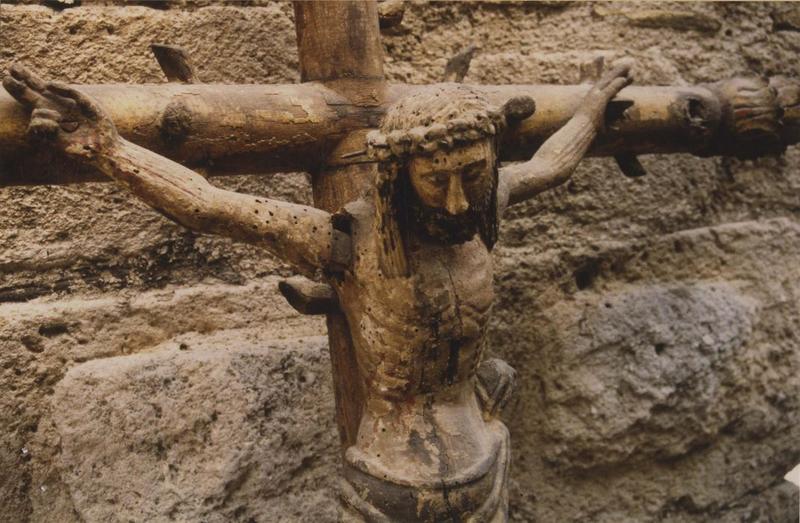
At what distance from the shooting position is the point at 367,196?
4.20 ft

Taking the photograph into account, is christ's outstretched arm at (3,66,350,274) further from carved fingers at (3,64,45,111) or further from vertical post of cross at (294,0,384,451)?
vertical post of cross at (294,0,384,451)

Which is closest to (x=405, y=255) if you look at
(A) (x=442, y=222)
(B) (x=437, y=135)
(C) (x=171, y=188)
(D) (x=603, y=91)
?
(A) (x=442, y=222)

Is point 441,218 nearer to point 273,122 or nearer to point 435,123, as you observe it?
point 435,123

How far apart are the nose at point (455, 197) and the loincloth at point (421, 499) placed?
1.10ft

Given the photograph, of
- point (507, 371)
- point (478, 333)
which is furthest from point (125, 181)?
point (507, 371)

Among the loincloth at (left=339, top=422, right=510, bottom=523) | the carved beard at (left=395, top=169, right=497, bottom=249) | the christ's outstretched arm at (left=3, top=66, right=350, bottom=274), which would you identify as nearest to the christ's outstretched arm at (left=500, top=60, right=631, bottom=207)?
the carved beard at (left=395, top=169, right=497, bottom=249)

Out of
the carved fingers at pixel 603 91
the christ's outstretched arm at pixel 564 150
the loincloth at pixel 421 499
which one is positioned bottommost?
the loincloth at pixel 421 499

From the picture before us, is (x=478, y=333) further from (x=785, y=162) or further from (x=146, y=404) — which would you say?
(x=785, y=162)

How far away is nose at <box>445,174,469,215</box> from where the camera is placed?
1111 millimetres

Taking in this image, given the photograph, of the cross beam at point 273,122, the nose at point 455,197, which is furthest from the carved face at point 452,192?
the cross beam at point 273,122

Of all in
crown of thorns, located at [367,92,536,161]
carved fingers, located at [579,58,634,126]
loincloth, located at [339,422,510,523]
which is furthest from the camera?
carved fingers, located at [579,58,634,126]

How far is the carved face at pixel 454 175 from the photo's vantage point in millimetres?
1104

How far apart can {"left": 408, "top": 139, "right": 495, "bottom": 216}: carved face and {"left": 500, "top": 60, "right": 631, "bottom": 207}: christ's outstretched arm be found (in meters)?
0.21

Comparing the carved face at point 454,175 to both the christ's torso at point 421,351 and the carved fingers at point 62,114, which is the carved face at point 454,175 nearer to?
the christ's torso at point 421,351
